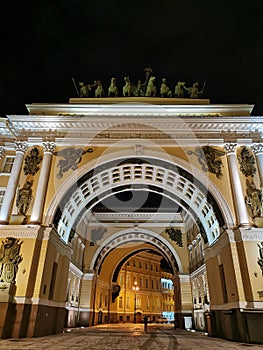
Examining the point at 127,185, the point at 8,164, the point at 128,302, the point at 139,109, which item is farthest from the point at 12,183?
the point at 128,302

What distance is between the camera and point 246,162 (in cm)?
1823

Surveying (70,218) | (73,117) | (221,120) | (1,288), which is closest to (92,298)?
(70,218)

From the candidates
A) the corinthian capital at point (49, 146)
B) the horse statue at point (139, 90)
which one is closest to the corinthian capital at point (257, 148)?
the horse statue at point (139, 90)

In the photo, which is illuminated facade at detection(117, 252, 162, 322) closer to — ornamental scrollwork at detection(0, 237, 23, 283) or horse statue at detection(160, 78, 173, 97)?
horse statue at detection(160, 78, 173, 97)

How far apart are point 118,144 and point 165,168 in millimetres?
3630

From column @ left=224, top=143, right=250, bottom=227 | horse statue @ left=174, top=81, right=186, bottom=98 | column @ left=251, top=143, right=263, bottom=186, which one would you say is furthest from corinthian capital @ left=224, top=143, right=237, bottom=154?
horse statue @ left=174, top=81, right=186, bottom=98

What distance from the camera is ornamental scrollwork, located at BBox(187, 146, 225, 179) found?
60.2 ft

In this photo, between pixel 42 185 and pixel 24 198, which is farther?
pixel 42 185

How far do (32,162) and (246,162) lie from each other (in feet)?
45.2

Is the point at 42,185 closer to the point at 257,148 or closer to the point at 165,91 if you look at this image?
the point at 165,91

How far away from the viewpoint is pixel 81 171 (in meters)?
18.7

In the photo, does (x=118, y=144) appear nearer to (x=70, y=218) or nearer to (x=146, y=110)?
(x=146, y=110)

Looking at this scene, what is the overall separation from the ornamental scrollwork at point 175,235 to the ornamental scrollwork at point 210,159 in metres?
14.3

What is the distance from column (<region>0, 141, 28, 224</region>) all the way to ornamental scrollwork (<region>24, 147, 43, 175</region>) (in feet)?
1.40
